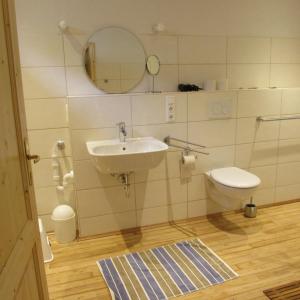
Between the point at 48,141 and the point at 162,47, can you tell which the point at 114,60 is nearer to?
the point at 162,47

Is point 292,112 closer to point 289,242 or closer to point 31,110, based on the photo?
point 289,242

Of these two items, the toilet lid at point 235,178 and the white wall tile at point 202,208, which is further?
the white wall tile at point 202,208

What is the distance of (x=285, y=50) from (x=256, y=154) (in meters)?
1.10

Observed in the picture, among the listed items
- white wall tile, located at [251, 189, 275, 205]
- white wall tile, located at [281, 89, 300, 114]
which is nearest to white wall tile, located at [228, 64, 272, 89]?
white wall tile, located at [281, 89, 300, 114]

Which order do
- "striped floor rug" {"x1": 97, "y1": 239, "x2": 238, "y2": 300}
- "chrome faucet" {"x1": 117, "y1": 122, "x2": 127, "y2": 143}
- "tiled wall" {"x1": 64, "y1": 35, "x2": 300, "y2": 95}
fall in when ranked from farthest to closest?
1. "tiled wall" {"x1": 64, "y1": 35, "x2": 300, "y2": 95}
2. "chrome faucet" {"x1": 117, "y1": 122, "x2": 127, "y2": 143}
3. "striped floor rug" {"x1": 97, "y1": 239, "x2": 238, "y2": 300}

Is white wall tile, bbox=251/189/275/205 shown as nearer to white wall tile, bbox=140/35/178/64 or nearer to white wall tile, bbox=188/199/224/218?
white wall tile, bbox=188/199/224/218

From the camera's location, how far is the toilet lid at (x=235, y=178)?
2.35 m

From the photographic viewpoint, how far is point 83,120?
7.66 feet

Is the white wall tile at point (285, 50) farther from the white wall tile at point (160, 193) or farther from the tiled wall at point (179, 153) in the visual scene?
the white wall tile at point (160, 193)

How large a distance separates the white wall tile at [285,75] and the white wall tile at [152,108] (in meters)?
1.09

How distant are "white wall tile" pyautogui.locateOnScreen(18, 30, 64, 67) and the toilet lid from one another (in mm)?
1621

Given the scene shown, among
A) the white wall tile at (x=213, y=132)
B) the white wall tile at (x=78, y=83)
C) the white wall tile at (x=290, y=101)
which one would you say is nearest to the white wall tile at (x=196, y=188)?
the white wall tile at (x=213, y=132)

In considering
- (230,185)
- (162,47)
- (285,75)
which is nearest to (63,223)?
(230,185)

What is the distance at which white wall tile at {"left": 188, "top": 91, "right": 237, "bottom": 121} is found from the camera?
259 cm
